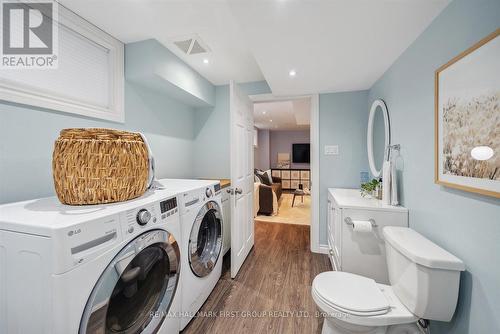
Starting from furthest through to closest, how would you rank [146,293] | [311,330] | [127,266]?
[311,330] → [146,293] → [127,266]

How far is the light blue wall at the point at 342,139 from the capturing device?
234 centimetres

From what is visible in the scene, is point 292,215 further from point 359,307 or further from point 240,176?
point 359,307

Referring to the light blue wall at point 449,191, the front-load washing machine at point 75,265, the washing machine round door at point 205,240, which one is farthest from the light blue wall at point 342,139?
the front-load washing machine at point 75,265

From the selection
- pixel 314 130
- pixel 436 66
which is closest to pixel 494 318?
pixel 436 66

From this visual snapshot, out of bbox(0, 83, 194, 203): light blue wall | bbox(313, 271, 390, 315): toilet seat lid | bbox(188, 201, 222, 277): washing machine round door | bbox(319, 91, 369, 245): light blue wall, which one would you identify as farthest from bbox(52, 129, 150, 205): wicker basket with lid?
bbox(319, 91, 369, 245): light blue wall

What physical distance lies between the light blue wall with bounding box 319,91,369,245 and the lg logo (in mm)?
2482

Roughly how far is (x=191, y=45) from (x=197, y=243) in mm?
1668

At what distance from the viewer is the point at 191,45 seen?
5.58ft

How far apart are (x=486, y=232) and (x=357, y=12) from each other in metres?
1.22

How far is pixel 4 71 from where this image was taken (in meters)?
1.05

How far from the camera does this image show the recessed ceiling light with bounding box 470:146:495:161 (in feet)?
2.55

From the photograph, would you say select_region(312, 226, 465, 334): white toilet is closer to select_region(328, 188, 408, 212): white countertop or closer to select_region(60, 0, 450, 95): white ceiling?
select_region(328, 188, 408, 212): white countertop

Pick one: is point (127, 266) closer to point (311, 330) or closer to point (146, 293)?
point (146, 293)

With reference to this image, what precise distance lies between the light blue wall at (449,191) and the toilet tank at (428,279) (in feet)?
0.24
